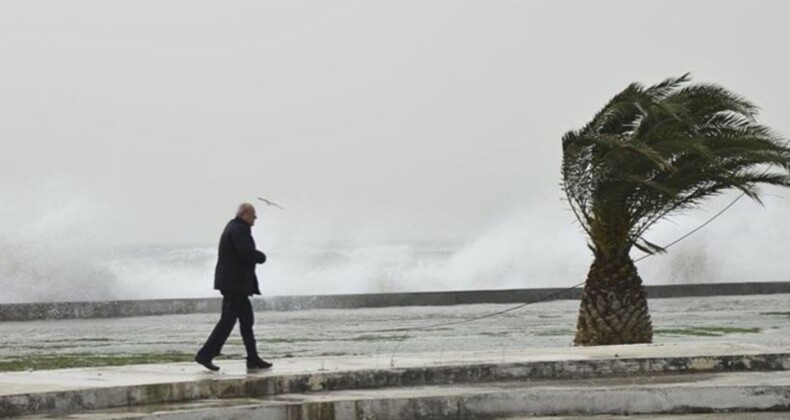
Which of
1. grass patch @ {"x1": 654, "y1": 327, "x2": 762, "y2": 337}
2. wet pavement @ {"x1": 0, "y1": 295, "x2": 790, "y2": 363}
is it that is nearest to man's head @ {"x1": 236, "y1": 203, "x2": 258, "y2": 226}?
wet pavement @ {"x1": 0, "y1": 295, "x2": 790, "y2": 363}

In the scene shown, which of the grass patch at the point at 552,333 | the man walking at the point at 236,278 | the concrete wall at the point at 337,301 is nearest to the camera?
the man walking at the point at 236,278

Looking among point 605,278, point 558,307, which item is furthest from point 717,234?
point 605,278

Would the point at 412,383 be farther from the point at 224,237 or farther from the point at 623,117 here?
the point at 623,117

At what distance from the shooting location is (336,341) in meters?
26.9

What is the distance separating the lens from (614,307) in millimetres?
19297

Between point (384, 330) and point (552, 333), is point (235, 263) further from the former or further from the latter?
point (384, 330)

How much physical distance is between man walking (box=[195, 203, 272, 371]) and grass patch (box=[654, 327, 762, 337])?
1388cm

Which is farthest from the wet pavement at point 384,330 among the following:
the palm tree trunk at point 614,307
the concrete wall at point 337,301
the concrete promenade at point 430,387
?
the concrete promenade at point 430,387

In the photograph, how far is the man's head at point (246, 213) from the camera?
13133 mm

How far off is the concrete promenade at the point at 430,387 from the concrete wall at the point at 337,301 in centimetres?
2851

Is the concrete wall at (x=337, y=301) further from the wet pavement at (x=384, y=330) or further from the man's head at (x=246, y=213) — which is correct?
the man's head at (x=246, y=213)

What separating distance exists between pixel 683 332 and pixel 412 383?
14.8 metres

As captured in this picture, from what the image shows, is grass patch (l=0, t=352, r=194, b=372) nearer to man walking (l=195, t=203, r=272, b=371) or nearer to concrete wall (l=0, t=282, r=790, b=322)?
man walking (l=195, t=203, r=272, b=371)

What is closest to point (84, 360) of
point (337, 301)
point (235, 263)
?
point (235, 263)
